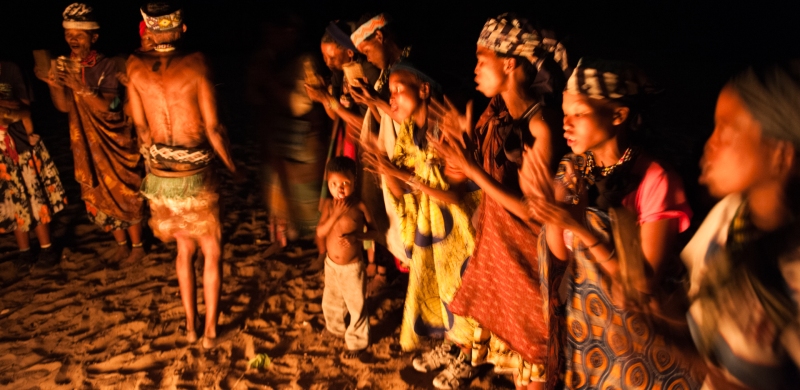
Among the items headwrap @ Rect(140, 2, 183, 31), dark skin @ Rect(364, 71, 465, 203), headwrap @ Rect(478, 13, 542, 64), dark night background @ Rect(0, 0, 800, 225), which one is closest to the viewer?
headwrap @ Rect(478, 13, 542, 64)

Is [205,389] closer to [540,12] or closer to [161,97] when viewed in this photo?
[161,97]

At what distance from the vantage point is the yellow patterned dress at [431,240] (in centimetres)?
300

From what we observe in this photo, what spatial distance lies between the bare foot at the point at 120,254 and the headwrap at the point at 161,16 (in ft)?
8.66

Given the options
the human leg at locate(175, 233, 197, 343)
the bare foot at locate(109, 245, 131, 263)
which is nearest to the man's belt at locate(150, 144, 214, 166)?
the human leg at locate(175, 233, 197, 343)

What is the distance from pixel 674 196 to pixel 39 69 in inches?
185

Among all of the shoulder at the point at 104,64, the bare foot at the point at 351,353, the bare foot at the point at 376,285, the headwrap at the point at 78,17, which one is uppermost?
the headwrap at the point at 78,17

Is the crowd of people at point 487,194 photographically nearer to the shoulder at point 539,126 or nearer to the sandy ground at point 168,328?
the shoulder at point 539,126

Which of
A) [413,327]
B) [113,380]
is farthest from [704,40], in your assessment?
[113,380]

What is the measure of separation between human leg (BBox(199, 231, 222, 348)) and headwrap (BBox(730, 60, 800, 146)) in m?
3.10

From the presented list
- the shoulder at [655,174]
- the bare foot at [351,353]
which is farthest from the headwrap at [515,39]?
the bare foot at [351,353]

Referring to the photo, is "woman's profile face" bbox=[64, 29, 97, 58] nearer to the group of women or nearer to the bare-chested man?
the bare-chested man

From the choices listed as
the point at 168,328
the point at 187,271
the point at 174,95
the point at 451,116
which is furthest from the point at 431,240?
the point at 168,328

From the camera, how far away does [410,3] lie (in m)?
23.4

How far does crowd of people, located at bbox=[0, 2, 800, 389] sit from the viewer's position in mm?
1446
